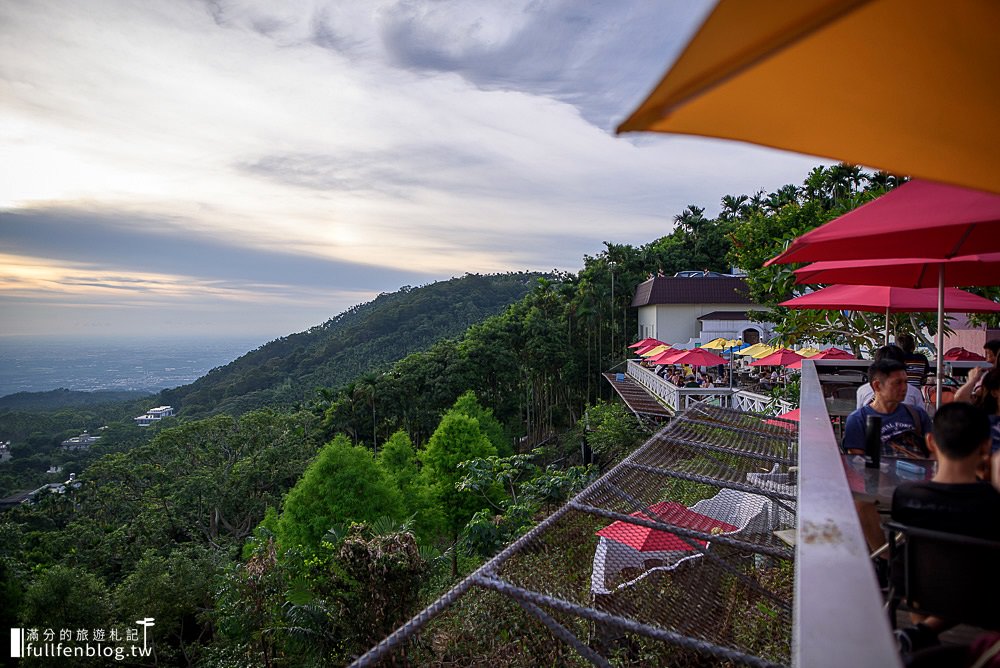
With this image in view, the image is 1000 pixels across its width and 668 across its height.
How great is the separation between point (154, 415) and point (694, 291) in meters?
55.6

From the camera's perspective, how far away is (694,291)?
30656 millimetres

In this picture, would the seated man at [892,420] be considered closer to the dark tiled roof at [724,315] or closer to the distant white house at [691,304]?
the distant white house at [691,304]

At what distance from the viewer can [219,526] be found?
31.0 meters

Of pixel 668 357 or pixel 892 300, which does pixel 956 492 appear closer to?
pixel 892 300

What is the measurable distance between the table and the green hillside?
5675 centimetres

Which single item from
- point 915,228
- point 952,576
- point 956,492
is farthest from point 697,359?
point 952,576

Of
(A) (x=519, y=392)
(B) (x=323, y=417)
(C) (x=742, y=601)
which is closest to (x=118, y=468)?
(B) (x=323, y=417)

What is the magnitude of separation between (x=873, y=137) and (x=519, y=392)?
132ft

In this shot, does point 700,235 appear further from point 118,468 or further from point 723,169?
point 118,468

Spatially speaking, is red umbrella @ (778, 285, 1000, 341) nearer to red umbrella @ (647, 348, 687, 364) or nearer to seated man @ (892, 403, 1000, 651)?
seated man @ (892, 403, 1000, 651)

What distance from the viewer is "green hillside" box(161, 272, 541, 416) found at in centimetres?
6219

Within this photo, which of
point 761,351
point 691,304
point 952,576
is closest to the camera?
point 952,576

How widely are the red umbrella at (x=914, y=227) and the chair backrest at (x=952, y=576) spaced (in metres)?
1.22

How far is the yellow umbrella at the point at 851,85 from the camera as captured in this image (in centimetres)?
89
